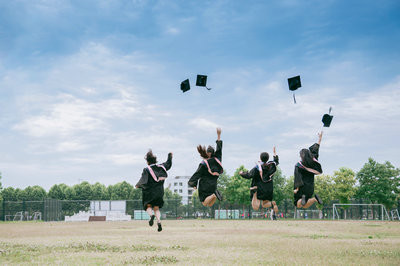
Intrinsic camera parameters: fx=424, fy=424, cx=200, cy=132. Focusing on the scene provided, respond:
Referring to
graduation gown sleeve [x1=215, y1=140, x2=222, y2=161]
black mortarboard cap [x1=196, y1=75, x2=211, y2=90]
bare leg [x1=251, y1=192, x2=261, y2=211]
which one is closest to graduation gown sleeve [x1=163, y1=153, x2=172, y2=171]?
graduation gown sleeve [x1=215, y1=140, x2=222, y2=161]

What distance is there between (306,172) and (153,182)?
4339 mm

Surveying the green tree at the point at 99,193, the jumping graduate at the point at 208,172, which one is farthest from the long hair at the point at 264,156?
the green tree at the point at 99,193

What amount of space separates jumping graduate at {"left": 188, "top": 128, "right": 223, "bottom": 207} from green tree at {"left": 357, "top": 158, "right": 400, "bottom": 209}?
59672mm

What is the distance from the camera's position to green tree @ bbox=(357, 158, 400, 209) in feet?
212

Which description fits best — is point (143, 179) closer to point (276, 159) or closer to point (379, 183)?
point (276, 159)

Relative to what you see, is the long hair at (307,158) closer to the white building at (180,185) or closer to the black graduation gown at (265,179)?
the black graduation gown at (265,179)

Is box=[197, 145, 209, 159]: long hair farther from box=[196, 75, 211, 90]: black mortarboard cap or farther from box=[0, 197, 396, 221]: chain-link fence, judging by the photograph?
box=[0, 197, 396, 221]: chain-link fence

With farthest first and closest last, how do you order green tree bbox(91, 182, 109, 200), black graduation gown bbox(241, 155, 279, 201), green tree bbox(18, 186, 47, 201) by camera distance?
green tree bbox(91, 182, 109, 200) → green tree bbox(18, 186, 47, 201) → black graduation gown bbox(241, 155, 279, 201)

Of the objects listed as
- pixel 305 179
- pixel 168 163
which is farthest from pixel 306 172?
pixel 168 163

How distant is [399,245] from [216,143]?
1516 centimetres

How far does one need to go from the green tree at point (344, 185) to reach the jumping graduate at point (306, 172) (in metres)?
60.6

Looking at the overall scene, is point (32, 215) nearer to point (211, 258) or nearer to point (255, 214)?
point (255, 214)

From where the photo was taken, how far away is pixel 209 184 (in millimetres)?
11188

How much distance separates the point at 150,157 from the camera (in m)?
12.2
